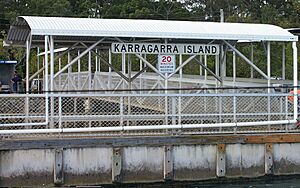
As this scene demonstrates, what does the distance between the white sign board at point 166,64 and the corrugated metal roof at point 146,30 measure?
638 millimetres

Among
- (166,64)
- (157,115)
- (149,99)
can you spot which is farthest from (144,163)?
(149,99)

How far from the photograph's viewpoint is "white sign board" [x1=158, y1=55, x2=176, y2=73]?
1623cm

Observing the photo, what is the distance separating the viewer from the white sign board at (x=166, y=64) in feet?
53.3

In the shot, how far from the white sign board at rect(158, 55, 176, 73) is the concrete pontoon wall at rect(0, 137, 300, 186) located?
282cm

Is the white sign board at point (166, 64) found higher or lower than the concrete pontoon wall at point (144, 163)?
higher

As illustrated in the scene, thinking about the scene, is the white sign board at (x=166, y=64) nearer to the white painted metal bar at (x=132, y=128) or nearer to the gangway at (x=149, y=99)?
the gangway at (x=149, y=99)

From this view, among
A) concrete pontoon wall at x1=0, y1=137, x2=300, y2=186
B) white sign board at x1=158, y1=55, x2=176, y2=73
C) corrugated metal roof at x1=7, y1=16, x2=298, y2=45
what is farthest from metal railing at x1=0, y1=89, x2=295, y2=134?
corrugated metal roof at x1=7, y1=16, x2=298, y2=45

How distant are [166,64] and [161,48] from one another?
467 millimetres

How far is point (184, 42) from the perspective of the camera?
17703mm

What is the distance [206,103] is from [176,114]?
1515 millimetres

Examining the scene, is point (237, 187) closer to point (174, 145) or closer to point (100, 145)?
point (174, 145)

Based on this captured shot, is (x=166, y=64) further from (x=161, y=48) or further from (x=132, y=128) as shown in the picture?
(x=132, y=128)

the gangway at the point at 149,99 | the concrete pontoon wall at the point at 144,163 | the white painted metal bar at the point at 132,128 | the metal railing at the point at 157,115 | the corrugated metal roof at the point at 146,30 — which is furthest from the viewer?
the corrugated metal roof at the point at 146,30

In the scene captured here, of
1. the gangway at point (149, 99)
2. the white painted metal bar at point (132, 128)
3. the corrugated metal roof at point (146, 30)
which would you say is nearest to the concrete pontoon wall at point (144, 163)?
the white painted metal bar at point (132, 128)
